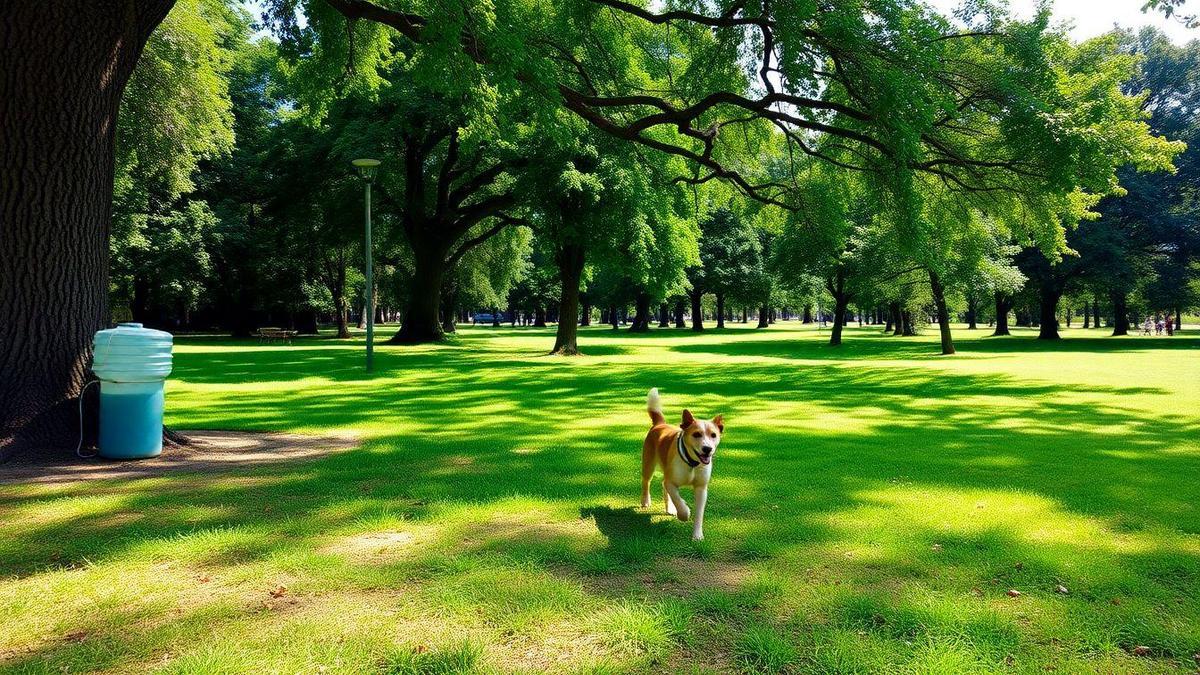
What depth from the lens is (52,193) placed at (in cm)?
658

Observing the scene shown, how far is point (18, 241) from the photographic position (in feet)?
21.2

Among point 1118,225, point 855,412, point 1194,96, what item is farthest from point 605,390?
point 1194,96

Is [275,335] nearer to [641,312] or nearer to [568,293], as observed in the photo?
[568,293]

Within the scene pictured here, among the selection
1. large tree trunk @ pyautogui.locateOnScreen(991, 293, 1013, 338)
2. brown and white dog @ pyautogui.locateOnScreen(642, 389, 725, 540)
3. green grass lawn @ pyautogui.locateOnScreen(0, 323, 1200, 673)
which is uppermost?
large tree trunk @ pyautogui.locateOnScreen(991, 293, 1013, 338)

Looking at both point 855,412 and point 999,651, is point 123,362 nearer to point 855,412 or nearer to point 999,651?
point 999,651

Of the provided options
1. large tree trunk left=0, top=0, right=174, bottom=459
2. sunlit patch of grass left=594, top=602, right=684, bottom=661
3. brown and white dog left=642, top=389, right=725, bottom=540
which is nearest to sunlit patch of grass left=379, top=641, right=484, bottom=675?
sunlit patch of grass left=594, top=602, right=684, bottom=661

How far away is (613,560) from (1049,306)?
4897cm

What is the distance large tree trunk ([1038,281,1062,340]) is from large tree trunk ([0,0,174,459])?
4693 cm

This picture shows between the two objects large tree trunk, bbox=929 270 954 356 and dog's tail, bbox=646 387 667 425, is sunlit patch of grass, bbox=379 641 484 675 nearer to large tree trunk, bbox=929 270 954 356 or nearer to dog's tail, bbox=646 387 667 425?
dog's tail, bbox=646 387 667 425

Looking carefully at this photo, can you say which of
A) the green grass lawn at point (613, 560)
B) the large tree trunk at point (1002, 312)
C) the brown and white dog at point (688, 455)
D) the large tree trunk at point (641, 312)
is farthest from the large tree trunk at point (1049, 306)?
the brown and white dog at point (688, 455)

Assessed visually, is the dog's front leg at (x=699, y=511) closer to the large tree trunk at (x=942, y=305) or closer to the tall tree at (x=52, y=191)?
the tall tree at (x=52, y=191)

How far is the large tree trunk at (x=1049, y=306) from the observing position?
41.0m

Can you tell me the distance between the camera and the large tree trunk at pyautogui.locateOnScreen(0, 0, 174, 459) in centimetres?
636

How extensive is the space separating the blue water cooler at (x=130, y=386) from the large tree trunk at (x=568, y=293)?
21722 mm
